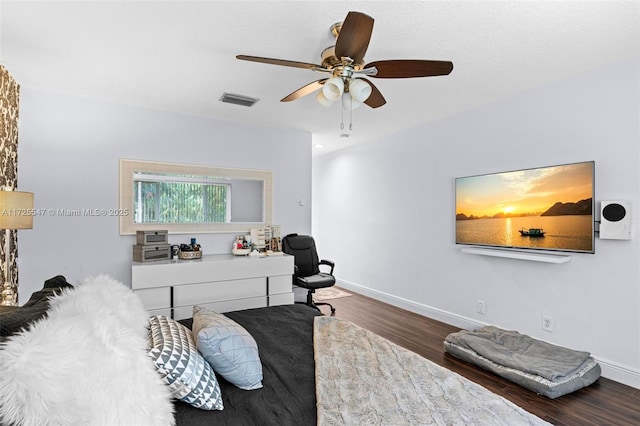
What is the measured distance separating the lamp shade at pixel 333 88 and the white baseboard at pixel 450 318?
3065 mm

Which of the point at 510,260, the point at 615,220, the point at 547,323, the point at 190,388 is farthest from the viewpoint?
the point at 510,260

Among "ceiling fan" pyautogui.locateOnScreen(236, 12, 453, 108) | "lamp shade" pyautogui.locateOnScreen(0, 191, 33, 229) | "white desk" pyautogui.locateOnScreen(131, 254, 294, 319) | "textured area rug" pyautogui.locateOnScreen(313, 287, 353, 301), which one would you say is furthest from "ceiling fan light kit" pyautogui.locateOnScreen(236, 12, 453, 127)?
"textured area rug" pyautogui.locateOnScreen(313, 287, 353, 301)

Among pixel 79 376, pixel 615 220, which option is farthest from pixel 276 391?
pixel 615 220

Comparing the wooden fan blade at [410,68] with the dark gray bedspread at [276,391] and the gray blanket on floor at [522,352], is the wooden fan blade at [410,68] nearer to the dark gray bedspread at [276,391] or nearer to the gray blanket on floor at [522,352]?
the dark gray bedspread at [276,391]

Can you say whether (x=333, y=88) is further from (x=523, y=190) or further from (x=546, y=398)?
(x=546, y=398)

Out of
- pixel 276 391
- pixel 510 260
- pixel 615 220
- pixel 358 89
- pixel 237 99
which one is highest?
pixel 237 99

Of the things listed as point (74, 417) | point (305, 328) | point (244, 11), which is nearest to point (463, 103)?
point (244, 11)

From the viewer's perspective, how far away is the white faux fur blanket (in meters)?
0.90

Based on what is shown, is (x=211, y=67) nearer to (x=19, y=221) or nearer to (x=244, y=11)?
(x=244, y=11)

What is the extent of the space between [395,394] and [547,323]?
8.39 ft

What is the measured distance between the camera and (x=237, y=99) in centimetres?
364

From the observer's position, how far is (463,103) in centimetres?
376

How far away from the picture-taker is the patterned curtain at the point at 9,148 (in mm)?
2832

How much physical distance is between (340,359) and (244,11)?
210 cm
